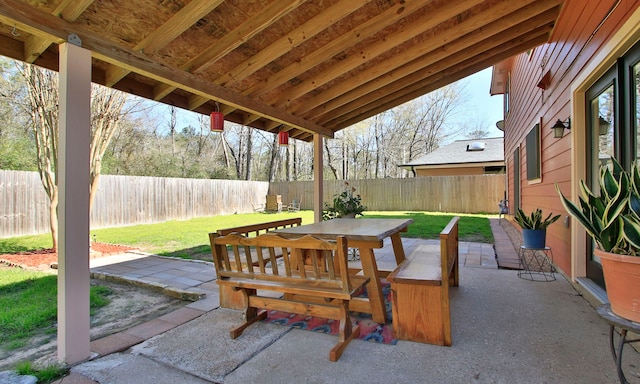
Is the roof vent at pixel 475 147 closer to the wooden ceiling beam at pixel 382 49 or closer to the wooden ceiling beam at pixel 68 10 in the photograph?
the wooden ceiling beam at pixel 382 49

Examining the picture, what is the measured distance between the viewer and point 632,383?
5.45ft

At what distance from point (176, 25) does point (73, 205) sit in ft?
4.43

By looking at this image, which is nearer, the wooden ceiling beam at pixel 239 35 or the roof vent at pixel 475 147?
the wooden ceiling beam at pixel 239 35

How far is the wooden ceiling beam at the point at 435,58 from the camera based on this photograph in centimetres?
348

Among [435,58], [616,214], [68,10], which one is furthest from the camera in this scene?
[435,58]

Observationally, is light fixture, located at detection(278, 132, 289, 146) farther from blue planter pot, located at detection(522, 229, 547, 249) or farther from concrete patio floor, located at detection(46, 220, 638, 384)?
blue planter pot, located at detection(522, 229, 547, 249)

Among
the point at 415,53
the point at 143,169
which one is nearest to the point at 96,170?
the point at 415,53

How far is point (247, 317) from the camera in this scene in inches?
97.4

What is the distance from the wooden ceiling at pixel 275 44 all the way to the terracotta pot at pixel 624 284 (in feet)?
7.49

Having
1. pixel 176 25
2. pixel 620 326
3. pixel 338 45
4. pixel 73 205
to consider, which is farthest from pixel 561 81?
pixel 73 205

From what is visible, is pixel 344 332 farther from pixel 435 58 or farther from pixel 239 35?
pixel 435 58

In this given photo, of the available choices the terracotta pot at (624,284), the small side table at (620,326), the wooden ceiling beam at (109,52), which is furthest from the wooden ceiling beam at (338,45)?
the small side table at (620,326)

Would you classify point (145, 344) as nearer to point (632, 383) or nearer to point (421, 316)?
point (421, 316)

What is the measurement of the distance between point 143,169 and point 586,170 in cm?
1897
